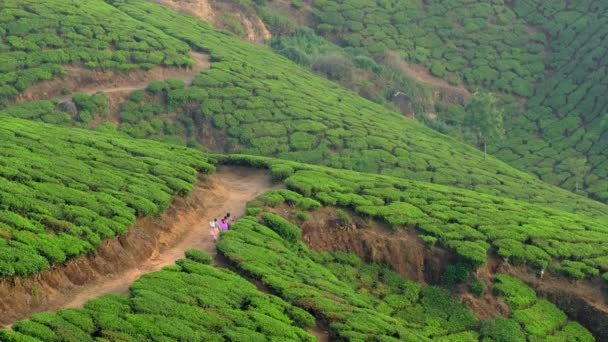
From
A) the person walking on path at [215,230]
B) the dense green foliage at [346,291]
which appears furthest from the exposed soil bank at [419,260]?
the person walking on path at [215,230]

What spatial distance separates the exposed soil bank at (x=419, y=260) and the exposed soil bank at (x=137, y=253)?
2.99 metres

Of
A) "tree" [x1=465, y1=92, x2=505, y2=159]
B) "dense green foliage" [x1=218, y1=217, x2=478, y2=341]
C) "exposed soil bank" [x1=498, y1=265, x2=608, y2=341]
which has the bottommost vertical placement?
"dense green foliage" [x1=218, y1=217, x2=478, y2=341]

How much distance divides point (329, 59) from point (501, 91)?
15451 millimetres

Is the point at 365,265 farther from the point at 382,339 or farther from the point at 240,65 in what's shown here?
the point at 240,65

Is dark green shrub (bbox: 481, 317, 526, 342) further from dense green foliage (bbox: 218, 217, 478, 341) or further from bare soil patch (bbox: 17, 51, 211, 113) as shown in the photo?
bare soil patch (bbox: 17, 51, 211, 113)

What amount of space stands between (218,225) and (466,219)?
10.8 m

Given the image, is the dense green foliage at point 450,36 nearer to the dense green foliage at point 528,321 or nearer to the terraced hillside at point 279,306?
the dense green foliage at point 528,321

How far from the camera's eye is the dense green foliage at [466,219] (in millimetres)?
31797

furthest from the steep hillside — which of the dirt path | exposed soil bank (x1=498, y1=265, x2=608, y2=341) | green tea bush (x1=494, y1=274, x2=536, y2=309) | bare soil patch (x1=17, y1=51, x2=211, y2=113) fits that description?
green tea bush (x1=494, y1=274, x2=536, y2=309)

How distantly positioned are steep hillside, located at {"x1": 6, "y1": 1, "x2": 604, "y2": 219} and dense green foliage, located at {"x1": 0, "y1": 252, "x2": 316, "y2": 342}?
2035 cm

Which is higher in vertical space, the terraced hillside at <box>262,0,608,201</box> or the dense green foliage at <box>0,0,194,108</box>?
the terraced hillside at <box>262,0,608,201</box>

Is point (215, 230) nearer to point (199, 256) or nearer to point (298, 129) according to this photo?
point (199, 256)

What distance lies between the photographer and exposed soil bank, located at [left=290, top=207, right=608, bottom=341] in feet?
99.2

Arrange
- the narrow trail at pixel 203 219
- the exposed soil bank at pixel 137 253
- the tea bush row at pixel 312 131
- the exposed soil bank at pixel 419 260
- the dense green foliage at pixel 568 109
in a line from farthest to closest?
the dense green foliage at pixel 568 109 → the tea bush row at pixel 312 131 → the exposed soil bank at pixel 419 260 → the narrow trail at pixel 203 219 → the exposed soil bank at pixel 137 253
